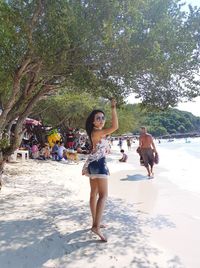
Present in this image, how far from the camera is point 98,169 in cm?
529

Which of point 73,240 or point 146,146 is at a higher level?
point 146,146

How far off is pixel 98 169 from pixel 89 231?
3.44 ft

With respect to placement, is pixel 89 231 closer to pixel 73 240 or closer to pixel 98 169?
pixel 73 240

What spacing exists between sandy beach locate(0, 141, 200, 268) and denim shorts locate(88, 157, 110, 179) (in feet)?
2.91

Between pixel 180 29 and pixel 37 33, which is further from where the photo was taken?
pixel 180 29

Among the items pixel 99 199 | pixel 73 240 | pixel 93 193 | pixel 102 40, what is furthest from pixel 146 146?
pixel 73 240

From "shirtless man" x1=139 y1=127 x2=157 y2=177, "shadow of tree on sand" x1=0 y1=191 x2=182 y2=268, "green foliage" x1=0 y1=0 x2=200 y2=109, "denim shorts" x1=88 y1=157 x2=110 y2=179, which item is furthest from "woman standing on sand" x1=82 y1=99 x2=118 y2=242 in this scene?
"shirtless man" x1=139 y1=127 x2=157 y2=177

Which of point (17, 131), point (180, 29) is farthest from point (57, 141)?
point (180, 29)

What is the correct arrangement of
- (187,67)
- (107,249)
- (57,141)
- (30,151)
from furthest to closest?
(57,141)
(30,151)
(187,67)
(107,249)

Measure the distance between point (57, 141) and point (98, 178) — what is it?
1880cm

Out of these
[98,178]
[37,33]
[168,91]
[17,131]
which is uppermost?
[37,33]

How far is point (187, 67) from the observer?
25.1 ft

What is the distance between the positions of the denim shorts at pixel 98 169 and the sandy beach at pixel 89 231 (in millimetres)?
887

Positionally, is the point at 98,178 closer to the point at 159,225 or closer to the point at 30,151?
the point at 159,225
